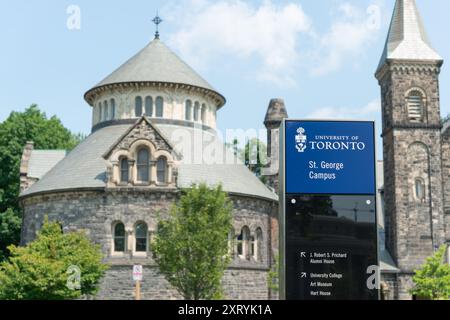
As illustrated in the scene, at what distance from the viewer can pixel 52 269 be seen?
102 ft

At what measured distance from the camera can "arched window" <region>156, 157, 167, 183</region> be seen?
128 feet

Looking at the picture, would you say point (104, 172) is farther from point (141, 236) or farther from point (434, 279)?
point (434, 279)

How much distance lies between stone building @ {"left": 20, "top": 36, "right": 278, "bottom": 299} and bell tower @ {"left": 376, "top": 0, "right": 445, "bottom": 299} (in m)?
8.59

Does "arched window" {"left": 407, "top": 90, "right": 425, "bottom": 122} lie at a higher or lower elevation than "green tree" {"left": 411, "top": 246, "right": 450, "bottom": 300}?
higher

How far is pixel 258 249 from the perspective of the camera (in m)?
41.7

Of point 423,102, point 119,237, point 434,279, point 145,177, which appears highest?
point 423,102

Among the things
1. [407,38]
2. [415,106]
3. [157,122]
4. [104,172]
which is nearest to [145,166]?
[104,172]

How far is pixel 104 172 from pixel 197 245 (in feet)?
32.7

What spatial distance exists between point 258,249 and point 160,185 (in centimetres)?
768

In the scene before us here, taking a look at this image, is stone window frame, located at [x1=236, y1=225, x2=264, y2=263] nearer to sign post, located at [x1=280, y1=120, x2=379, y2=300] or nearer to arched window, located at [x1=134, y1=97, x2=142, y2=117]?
arched window, located at [x1=134, y1=97, x2=142, y2=117]

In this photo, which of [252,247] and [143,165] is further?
[252,247]

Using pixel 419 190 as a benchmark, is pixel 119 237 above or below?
below

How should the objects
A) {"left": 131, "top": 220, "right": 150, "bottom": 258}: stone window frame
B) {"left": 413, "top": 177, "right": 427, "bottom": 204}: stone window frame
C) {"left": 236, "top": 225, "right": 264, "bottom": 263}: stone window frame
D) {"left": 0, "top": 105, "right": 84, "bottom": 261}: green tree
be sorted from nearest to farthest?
{"left": 131, "top": 220, "right": 150, "bottom": 258}: stone window frame → {"left": 236, "top": 225, "right": 264, "bottom": 263}: stone window frame → {"left": 413, "top": 177, "right": 427, "bottom": 204}: stone window frame → {"left": 0, "top": 105, "right": 84, "bottom": 261}: green tree

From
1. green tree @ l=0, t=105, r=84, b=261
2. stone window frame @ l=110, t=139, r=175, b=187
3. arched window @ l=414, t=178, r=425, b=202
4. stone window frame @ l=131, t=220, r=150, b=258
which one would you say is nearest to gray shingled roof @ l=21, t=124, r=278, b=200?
stone window frame @ l=110, t=139, r=175, b=187
